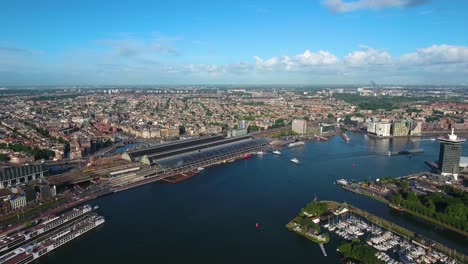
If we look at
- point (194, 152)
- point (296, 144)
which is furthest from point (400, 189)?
point (296, 144)

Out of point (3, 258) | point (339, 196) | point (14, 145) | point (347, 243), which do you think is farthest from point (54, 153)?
point (347, 243)

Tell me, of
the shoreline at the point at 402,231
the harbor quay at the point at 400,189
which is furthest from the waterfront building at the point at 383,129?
the shoreline at the point at 402,231

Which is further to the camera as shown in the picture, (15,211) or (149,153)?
(149,153)

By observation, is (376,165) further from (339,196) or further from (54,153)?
(54,153)

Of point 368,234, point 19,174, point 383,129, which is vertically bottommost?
point 368,234

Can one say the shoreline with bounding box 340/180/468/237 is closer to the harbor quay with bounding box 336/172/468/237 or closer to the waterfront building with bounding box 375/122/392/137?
the harbor quay with bounding box 336/172/468/237

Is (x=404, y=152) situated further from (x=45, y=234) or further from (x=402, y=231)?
(x=45, y=234)
